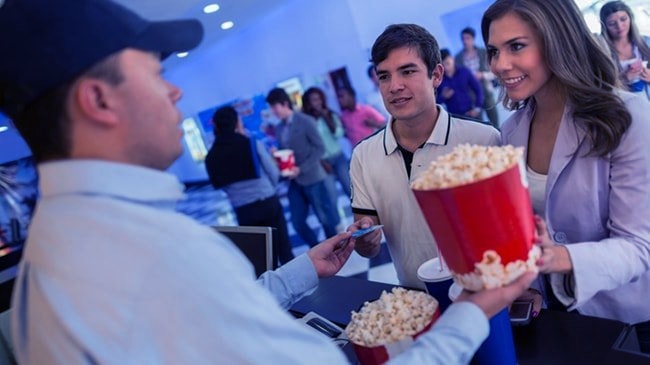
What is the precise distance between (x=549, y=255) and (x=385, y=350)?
0.34 m

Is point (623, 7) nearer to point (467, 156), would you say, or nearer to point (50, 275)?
point (467, 156)

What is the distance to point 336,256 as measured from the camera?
1.28 meters

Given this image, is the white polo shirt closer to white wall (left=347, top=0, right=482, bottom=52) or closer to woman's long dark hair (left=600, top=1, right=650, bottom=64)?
woman's long dark hair (left=600, top=1, right=650, bottom=64)

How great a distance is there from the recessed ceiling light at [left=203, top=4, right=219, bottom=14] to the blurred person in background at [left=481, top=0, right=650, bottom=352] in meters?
3.54

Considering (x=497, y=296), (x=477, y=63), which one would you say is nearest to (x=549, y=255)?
(x=497, y=296)

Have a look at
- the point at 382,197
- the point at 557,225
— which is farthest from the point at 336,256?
the point at 557,225

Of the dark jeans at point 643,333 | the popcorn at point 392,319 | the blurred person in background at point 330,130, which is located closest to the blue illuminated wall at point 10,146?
the blurred person in background at point 330,130

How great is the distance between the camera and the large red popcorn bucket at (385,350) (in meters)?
0.81

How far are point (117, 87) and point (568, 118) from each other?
41.1 inches

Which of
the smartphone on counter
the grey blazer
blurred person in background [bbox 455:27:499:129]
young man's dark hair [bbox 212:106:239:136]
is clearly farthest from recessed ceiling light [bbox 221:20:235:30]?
the smartphone on counter

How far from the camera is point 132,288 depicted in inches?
22.8

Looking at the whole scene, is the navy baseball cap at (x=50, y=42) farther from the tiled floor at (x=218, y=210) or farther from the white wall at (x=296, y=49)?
the white wall at (x=296, y=49)

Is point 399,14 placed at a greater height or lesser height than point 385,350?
greater

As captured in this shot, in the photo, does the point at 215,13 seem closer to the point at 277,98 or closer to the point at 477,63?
the point at 277,98
